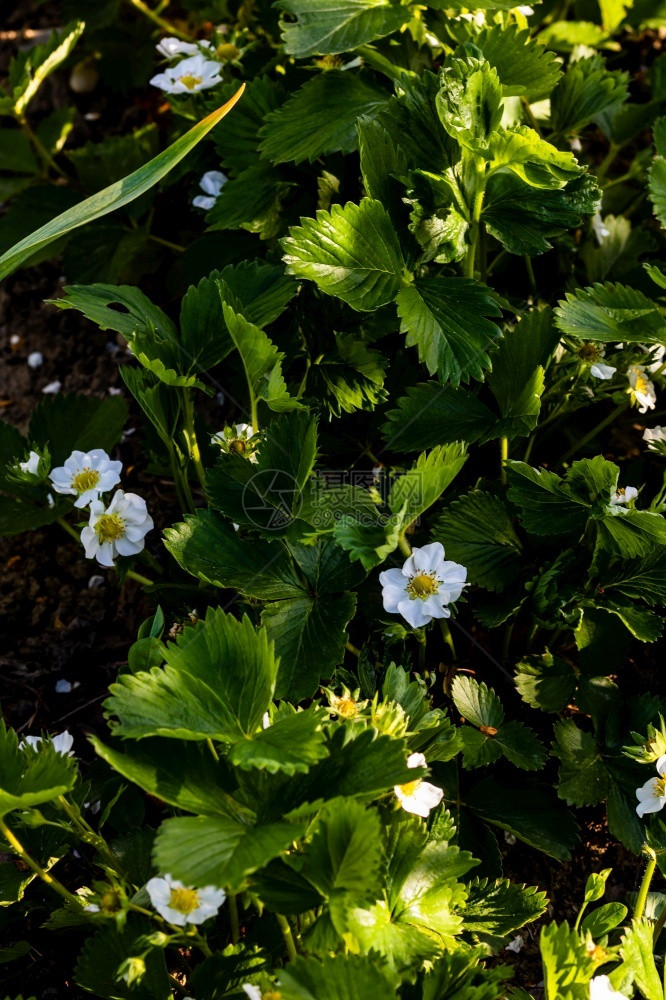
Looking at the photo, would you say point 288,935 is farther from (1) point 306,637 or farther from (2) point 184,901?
(1) point 306,637

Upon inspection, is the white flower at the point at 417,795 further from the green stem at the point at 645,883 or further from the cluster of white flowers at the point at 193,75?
the cluster of white flowers at the point at 193,75

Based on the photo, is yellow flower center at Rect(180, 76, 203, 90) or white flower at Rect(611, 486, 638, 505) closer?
white flower at Rect(611, 486, 638, 505)

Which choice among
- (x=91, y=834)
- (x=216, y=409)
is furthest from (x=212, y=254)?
(x=91, y=834)

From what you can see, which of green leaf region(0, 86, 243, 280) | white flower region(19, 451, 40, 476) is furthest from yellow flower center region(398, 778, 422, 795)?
green leaf region(0, 86, 243, 280)

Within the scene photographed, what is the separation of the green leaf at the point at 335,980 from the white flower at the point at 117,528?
0.62m

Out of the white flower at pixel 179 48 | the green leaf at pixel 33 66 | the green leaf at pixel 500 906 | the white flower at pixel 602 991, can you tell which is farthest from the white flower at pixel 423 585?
the green leaf at pixel 33 66

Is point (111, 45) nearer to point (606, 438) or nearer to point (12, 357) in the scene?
point (12, 357)

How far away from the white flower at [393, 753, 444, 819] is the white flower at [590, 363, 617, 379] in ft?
2.05

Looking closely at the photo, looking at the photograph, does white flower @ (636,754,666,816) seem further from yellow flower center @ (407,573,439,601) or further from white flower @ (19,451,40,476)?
white flower @ (19,451,40,476)

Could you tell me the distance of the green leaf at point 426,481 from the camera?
1.18 meters

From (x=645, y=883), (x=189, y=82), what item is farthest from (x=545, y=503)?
(x=189, y=82)

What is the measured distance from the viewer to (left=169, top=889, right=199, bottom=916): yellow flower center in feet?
3.19

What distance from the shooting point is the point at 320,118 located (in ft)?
4.99

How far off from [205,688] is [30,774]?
0.73ft
